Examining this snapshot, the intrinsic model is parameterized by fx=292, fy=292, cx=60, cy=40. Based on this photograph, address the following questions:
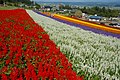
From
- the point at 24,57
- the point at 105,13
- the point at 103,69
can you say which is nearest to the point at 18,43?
the point at 24,57

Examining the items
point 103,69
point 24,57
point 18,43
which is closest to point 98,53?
point 103,69

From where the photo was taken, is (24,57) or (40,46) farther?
(40,46)

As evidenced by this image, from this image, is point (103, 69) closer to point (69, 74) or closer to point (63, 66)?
point (63, 66)

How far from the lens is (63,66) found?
22.4 feet

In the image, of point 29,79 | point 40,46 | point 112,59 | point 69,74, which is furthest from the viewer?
point 112,59

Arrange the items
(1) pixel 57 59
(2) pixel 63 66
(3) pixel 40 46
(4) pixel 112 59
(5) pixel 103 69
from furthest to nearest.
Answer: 1. (4) pixel 112 59
2. (3) pixel 40 46
3. (5) pixel 103 69
4. (1) pixel 57 59
5. (2) pixel 63 66

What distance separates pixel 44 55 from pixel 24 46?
1.56 meters

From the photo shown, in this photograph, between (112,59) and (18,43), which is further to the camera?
(112,59)

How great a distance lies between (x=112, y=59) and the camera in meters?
10.9

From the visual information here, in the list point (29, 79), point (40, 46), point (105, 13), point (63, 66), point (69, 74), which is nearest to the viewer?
point (29, 79)

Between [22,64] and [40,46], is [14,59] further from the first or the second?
[40,46]

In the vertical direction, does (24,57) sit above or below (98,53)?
above

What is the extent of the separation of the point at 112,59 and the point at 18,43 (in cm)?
371

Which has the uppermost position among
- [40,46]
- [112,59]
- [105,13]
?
[40,46]
